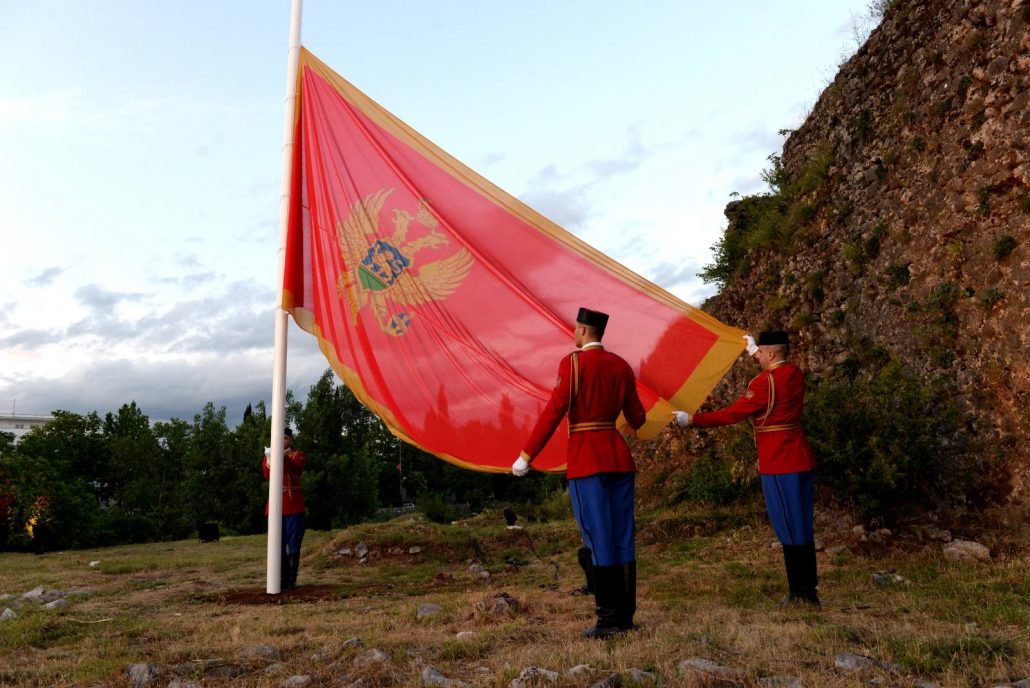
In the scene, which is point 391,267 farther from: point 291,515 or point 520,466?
point 291,515

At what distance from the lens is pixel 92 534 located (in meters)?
34.6

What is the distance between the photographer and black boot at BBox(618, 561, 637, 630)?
205 inches

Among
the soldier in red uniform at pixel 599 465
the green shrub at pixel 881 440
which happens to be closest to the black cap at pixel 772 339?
the soldier in red uniform at pixel 599 465

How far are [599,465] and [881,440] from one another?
4499 mm

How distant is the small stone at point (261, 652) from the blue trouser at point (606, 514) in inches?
85.1

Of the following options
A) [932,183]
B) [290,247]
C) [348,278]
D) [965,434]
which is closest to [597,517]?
[348,278]

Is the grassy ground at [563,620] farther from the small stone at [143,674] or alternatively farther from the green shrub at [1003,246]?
the green shrub at [1003,246]

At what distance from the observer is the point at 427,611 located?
20.2 ft

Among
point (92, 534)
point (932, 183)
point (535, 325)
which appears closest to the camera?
point (535, 325)

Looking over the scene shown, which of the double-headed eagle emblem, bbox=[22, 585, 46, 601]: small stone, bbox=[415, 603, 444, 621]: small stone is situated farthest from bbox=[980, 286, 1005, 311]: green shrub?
bbox=[22, 585, 46, 601]: small stone

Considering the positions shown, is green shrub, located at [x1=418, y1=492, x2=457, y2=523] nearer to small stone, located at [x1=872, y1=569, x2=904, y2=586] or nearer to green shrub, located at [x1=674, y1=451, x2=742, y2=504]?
green shrub, located at [x1=674, y1=451, x2=742, y2=504]

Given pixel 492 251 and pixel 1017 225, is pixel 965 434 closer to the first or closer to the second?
pixel 1017 225

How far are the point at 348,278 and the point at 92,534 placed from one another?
33504 mm

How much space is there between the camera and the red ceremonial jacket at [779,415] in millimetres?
6191
